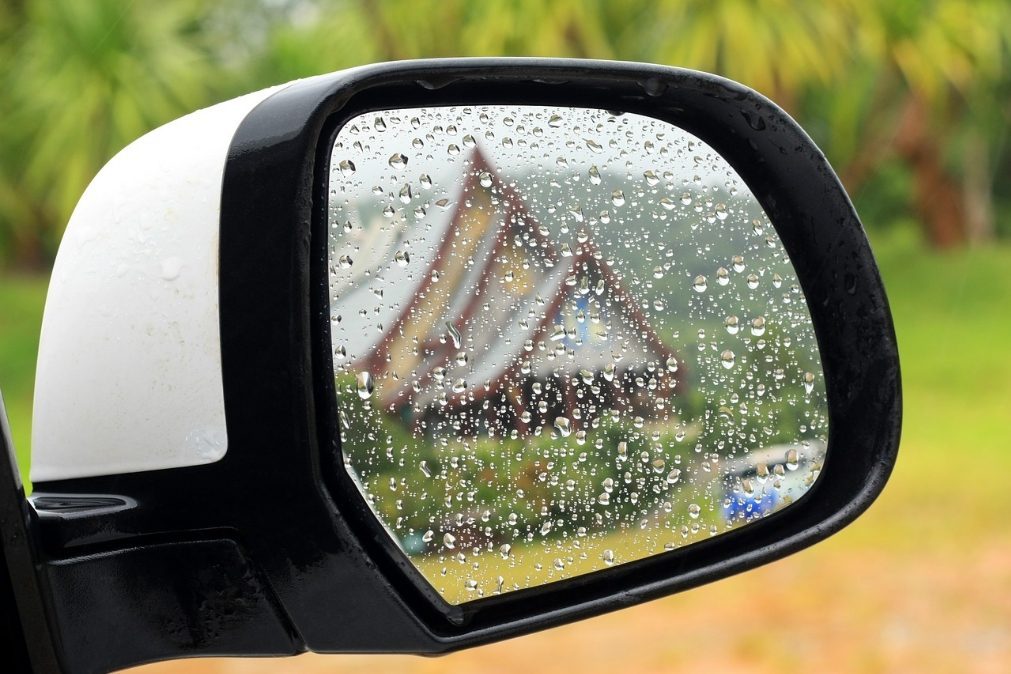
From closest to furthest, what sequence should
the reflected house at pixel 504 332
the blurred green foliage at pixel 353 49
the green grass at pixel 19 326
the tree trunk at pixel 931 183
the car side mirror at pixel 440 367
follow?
the car side mirror at pixel 440 367
the reflected house at pixel 504 332
the blurred green foliage at pixel 353 49
the green grass at pixel 19 326
the tree trunk at pixel 931 183

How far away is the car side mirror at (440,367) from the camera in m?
0.57

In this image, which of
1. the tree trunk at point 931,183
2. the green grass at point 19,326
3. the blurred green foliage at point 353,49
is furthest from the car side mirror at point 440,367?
the tree trunk at point 931,183

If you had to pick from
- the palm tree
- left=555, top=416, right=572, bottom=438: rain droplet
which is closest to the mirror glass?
left=555, top=416, right=572, bottom=438: rain droplet

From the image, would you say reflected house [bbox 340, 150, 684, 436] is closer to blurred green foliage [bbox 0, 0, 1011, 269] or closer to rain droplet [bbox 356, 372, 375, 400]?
rain droplet [bbox 356, 372, 375, 400]

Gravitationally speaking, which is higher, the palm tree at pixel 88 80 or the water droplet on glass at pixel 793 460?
the palm tree at pixel 88 80

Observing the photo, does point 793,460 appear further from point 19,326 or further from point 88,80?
point 19,326

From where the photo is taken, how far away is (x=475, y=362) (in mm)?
692

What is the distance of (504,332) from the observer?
713 millimetres

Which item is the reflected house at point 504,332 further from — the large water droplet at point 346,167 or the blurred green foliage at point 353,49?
the blurred green foliage at point 353,49

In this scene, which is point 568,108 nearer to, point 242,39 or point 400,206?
point 400,206

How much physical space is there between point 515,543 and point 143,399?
9.6 inches

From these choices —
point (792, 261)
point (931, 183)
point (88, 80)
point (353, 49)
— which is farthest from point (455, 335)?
point (931, 183)

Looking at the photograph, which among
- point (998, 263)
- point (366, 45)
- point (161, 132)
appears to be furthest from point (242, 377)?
point (998, 263)

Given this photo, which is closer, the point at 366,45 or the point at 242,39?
the point at 366,45
